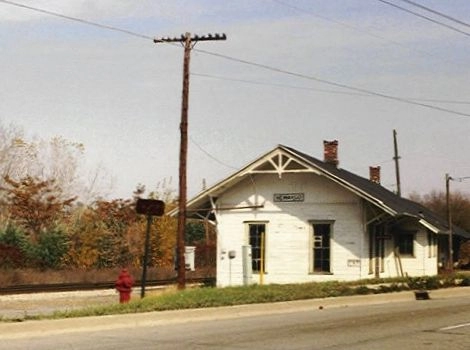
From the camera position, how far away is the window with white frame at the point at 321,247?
105 feet

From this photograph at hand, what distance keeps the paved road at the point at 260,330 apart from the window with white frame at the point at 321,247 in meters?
12.1

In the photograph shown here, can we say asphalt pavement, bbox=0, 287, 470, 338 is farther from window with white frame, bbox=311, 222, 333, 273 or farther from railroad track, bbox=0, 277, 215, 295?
window with white frame, bbox=311, 222, 333, 273

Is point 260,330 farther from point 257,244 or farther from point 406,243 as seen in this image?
point 406,243

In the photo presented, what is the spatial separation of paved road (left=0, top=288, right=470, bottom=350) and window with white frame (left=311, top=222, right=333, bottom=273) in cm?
1208

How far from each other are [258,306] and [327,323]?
3051 millimetres

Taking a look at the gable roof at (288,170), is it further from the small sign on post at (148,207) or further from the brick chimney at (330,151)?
the small sign on post at (148,207)

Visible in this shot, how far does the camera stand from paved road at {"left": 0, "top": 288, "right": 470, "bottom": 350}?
12.9m

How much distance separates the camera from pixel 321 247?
32.0 m

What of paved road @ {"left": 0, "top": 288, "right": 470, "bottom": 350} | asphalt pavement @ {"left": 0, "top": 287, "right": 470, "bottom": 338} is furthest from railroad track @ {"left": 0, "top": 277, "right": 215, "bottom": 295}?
paved road @ {"left": 0, "top": 288, "right": 470, "bottom": 350}

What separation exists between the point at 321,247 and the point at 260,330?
17.3 metres

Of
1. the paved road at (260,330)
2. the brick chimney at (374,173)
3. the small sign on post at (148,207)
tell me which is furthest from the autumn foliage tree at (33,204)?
the paved road at (260,330)

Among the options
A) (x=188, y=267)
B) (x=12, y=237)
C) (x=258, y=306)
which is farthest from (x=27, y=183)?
(x=258, y=306)

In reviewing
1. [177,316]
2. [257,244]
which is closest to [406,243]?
[257,244]

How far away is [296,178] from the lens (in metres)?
32.5
